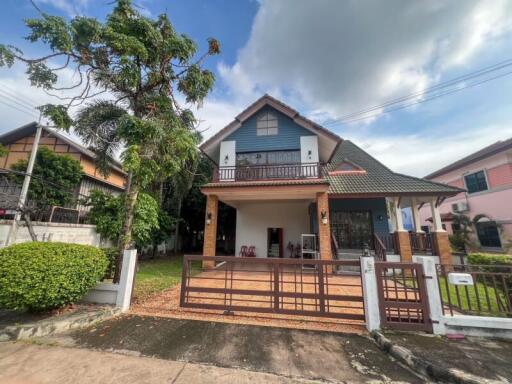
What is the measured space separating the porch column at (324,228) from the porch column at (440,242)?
4.92 m

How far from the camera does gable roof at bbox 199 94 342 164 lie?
1052 cm

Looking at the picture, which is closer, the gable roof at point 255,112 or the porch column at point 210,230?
the porch column at point 210,230

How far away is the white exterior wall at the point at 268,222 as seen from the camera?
1260cm

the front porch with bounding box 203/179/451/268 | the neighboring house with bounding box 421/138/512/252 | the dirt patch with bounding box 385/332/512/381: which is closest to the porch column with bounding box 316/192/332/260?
the front porch with bounding box 203/179/451/268

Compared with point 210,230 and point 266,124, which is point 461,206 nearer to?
point 266,124

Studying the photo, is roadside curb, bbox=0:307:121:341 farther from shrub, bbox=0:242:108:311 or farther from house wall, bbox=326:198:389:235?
house wall, bbox=326:198:389:235

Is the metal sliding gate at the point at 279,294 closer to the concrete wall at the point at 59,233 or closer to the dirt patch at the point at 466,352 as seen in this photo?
the dirt patch at the point at 466,352

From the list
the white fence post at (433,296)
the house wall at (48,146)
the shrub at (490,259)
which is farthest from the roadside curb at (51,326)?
the house wall at (48,146)

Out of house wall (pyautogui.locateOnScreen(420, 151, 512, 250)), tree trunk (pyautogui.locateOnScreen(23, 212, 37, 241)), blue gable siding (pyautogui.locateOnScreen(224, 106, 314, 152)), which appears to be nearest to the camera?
tree trunk (pyautogui.locateOnScreen(23, 212, 37, 241))

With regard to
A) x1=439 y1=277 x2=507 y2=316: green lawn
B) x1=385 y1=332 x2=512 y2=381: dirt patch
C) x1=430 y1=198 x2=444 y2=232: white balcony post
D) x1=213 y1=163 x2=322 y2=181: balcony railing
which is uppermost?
x1=213 y1=163 x2=322 y2=181: balcony railing

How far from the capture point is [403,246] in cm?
913

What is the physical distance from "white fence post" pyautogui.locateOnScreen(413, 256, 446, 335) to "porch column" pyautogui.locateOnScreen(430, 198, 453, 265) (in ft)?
22.3

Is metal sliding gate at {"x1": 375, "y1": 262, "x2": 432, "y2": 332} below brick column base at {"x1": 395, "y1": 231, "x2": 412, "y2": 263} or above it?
below

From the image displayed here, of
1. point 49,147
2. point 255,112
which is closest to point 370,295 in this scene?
point 255,112
